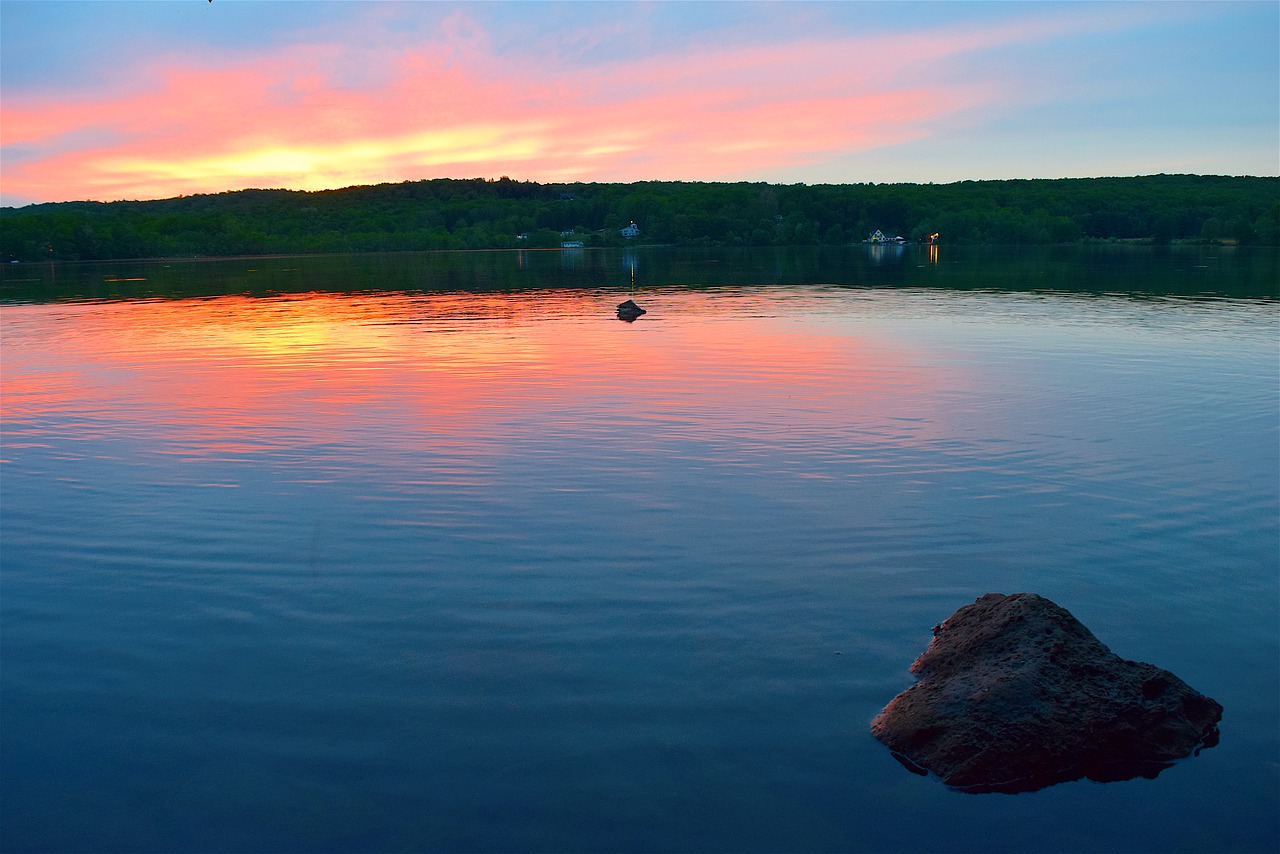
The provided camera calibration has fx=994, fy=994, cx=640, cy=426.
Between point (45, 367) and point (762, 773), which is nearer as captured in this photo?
point (762, 773)

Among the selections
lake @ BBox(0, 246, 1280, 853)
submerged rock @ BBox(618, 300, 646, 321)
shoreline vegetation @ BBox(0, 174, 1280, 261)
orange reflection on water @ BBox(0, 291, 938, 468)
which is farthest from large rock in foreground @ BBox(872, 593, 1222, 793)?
shoreline vegetation @ BBox(0, 174, 1280, 261)

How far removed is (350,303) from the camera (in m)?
48.8

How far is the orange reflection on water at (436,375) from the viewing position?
17000 millimetres

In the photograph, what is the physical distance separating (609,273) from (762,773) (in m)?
80.4

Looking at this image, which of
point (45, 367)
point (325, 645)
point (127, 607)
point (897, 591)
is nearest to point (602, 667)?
point (325, 645)

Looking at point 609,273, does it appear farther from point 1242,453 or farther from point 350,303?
point 1242,453

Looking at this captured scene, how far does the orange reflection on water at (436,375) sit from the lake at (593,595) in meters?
0.21

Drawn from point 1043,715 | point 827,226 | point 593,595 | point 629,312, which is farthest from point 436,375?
point 827,226

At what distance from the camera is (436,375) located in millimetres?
22859

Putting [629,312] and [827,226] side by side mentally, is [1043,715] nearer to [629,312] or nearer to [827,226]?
[629,312]

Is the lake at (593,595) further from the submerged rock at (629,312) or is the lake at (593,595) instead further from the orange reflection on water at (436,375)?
the submerged rock at (629,312)

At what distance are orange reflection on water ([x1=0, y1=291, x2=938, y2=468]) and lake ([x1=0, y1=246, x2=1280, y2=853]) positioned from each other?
211 mm

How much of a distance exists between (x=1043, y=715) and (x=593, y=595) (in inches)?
157

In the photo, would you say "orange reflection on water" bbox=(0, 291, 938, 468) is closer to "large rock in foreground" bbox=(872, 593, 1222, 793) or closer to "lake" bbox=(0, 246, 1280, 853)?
"lake" bbox=(0, 246, 1280, 853)
